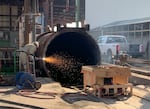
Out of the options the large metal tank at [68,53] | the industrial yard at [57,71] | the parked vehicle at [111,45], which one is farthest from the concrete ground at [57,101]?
the parked vehicle at [111,45]

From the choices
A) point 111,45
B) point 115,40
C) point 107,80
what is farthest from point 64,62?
point 115,40

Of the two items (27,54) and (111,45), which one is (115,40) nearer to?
(111,45)

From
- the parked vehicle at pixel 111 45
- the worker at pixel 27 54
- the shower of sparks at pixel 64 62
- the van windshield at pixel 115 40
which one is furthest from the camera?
the van windshield at pixel 115 40

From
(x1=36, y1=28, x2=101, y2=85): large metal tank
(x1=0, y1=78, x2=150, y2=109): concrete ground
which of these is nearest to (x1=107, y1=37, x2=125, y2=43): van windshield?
(x1=36, y1=28, x2=101, y2=85): large metal tank

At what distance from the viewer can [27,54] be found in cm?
1262

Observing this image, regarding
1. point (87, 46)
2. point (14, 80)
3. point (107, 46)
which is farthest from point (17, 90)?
point (107, 46)

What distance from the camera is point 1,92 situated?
10.5 m

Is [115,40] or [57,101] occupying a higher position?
[115,40]

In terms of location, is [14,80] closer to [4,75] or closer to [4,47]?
[4,75]

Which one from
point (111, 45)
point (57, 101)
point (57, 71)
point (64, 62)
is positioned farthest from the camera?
point (111, 45)

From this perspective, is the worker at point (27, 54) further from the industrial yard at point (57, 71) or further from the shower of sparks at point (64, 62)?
the shower of sparks at point (64, 62)

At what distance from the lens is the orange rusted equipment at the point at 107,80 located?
10695mm

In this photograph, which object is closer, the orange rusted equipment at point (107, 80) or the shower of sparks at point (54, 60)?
the orange rusted equipment at point (107, 80)

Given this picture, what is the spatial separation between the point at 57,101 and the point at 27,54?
3.55 metres
